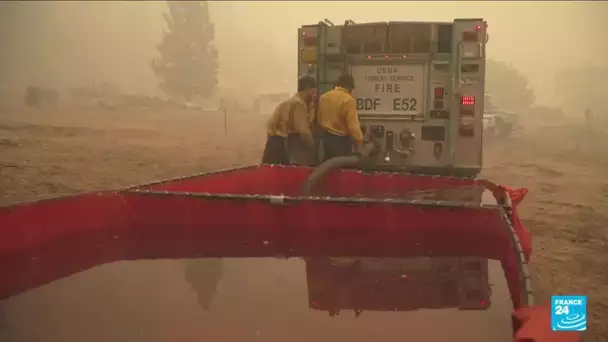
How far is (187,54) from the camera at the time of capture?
6.21m

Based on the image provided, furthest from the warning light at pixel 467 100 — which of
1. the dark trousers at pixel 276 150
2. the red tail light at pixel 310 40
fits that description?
the dark trousers at pixel 276 150

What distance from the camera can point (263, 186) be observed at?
3412 millimetres

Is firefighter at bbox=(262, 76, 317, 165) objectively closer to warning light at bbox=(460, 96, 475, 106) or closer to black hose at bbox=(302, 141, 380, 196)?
black hose at bbox=(302, 141, 380, 196)

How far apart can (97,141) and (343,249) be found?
3890mm

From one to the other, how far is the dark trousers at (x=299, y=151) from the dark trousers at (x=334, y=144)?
0.10m

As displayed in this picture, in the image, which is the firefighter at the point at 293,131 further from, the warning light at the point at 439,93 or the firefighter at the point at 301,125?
the warning light at the point at 439,93

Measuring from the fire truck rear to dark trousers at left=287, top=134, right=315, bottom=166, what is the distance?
1.46 feet

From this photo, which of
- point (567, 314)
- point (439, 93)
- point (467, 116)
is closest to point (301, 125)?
point (439, 93)

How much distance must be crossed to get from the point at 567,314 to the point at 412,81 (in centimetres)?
268

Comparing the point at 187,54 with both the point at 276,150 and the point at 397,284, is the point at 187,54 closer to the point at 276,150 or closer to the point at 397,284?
the point at 276,150

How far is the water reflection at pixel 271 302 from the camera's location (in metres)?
1.71

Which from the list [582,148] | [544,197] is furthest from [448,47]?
[544,197]

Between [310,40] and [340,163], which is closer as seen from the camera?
[340,163]

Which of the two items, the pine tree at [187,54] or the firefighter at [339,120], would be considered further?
the pine tree at [187,54]
